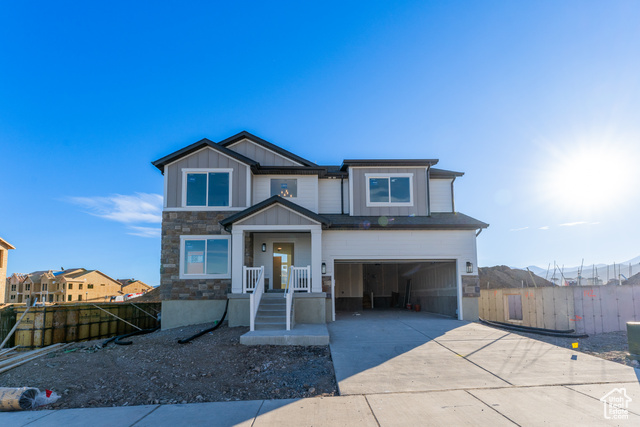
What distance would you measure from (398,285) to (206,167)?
12610 mm

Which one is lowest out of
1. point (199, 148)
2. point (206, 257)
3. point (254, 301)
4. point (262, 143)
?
point (254, 301)

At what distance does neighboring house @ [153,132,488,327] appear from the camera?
522 inches

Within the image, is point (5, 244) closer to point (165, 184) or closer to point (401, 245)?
point (165, 184)

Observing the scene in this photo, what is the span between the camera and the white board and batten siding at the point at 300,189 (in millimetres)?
15570

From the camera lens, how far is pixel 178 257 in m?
14.6

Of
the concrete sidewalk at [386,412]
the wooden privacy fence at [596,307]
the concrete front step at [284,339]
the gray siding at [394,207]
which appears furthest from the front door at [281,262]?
the wooden privacy fence at [596,307]

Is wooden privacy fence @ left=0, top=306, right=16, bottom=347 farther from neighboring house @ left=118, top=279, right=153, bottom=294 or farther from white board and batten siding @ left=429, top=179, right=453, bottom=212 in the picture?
neighboring house @ left=118, top=279, right=153, bottom=294

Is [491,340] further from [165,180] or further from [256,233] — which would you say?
[165,180]

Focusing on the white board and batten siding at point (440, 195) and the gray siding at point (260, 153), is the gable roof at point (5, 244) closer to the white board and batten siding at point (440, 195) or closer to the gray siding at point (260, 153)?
the gray siding at point (260, 153)

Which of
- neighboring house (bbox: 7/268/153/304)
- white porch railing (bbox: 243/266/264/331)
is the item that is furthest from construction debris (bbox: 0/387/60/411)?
neighboring house (bbox: 7/268/153/304)

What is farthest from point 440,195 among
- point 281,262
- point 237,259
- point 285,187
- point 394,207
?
point 237,259

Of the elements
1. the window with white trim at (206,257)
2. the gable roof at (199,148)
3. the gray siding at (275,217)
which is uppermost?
the gable roof at (199,148)

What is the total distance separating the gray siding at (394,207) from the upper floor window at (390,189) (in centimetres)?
15

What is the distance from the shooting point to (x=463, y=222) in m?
14.7
